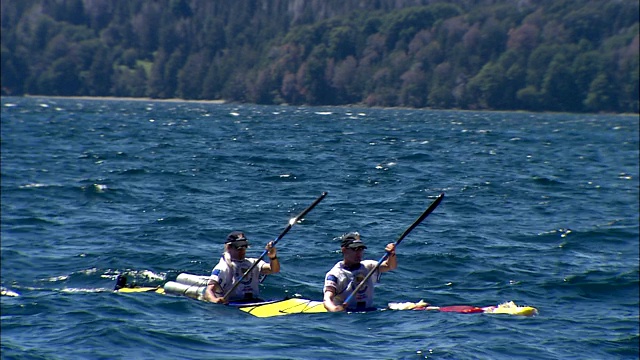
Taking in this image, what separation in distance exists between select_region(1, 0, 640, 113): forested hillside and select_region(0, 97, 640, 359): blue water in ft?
312

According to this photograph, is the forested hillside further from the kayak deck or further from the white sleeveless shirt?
the white sleeveless shirt

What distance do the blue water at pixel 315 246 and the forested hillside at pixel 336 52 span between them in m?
95.1

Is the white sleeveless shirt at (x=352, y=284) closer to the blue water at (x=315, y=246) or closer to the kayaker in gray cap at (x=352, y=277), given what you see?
the kayaker in gray cap at (x=352, y=277)

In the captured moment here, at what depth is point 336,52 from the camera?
16475 centimetres

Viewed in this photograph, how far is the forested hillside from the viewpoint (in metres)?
141

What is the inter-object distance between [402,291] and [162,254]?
5.56 metres

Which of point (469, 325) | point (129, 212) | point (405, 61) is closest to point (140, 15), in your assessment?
point (405, 61)

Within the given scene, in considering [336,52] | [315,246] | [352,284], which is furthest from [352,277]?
[336,52]

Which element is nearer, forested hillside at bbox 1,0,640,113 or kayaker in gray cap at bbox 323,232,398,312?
kayaker in gray cap at bbox 323,232,398,312

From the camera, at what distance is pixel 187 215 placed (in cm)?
2541

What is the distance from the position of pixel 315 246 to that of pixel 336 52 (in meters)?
144

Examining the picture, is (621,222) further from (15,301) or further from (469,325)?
(15,301)

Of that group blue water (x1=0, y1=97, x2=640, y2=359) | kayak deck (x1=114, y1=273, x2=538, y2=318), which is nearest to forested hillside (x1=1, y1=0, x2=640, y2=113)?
blue water (x1=0, y1=97, x2=640, y2=359)

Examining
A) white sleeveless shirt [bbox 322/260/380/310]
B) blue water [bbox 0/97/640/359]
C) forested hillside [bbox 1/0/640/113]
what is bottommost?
forested hillside [bbox 1/0/640/113]
